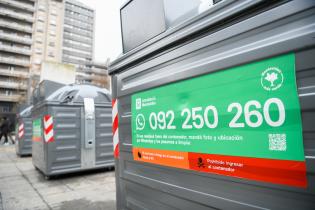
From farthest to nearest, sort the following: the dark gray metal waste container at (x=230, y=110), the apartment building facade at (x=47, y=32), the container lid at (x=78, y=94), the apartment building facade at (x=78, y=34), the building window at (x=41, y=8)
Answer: the apartment building facade at (x=78, y=34) → the building window at (x=41, y=8) → the apartment building facade at (x=47, y=32) → the container lid at (x=78, y=94) → the dark gray metal waste container at (x=230, y=110)

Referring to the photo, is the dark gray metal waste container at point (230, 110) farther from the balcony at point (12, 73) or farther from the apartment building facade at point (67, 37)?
the apartment building facade at point (67, 37)

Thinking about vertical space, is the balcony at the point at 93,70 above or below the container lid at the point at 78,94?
above

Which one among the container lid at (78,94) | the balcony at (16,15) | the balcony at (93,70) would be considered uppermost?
the balcony at (16,15)

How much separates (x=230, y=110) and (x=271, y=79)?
224 millimetres

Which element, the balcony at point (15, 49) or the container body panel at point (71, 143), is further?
the balcony at point (15, 49)

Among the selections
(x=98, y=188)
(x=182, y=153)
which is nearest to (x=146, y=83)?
(x=182, y=153)

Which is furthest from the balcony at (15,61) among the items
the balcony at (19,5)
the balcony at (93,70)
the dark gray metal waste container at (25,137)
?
the dark gray metal waste container at (25,137)

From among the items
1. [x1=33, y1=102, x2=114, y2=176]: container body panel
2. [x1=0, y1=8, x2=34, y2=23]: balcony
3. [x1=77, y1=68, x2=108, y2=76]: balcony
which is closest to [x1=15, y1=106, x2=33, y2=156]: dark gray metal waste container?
[x1=33, y1=102, x2=114, y2=176]: container body panel

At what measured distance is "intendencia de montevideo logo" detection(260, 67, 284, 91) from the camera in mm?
867

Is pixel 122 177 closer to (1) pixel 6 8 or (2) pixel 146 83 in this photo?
(2) pixel 146 83

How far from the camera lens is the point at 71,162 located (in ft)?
15.3

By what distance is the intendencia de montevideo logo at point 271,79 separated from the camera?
87 cm

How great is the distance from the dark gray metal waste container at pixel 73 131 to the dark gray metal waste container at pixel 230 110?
344 cm

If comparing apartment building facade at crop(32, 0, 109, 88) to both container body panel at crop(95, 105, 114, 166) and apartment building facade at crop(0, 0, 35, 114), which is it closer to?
apartment building facade at crop(0, 0, 35, 114)
